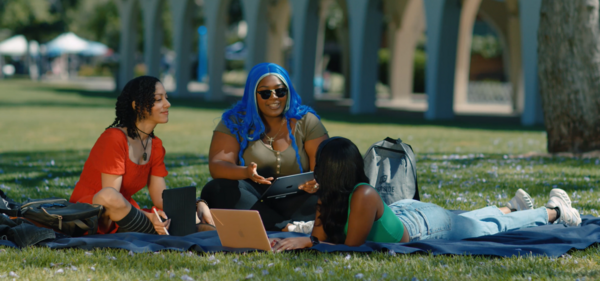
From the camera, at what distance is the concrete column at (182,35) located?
80.7 ft

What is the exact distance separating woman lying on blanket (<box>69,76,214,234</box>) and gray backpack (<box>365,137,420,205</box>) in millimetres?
1339

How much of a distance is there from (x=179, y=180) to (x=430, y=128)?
848 centimetres

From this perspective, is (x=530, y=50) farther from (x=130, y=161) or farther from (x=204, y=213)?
(x=130, y=161)

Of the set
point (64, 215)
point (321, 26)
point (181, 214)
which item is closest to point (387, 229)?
point (181, 214)

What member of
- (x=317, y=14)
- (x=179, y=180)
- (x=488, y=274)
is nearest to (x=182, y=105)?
(x=317, y=14)

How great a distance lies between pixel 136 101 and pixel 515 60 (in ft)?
61.6

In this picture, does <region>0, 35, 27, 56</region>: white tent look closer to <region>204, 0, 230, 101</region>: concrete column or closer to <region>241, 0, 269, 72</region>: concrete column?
<region>204, 0, 230, 101</region>: concrete column

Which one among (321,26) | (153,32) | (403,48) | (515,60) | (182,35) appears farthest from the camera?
(321,26)

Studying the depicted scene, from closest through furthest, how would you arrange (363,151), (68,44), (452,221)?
(452,221)
(363,151)
(68,44)

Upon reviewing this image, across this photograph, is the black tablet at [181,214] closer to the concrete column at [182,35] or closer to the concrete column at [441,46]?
the concrete column at [441,46]

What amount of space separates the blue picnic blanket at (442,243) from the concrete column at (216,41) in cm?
1916

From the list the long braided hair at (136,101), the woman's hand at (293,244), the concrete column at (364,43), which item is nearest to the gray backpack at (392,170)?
the woman's hand at (293,244)

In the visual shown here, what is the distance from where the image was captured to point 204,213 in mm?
5020

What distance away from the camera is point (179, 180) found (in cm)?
762
